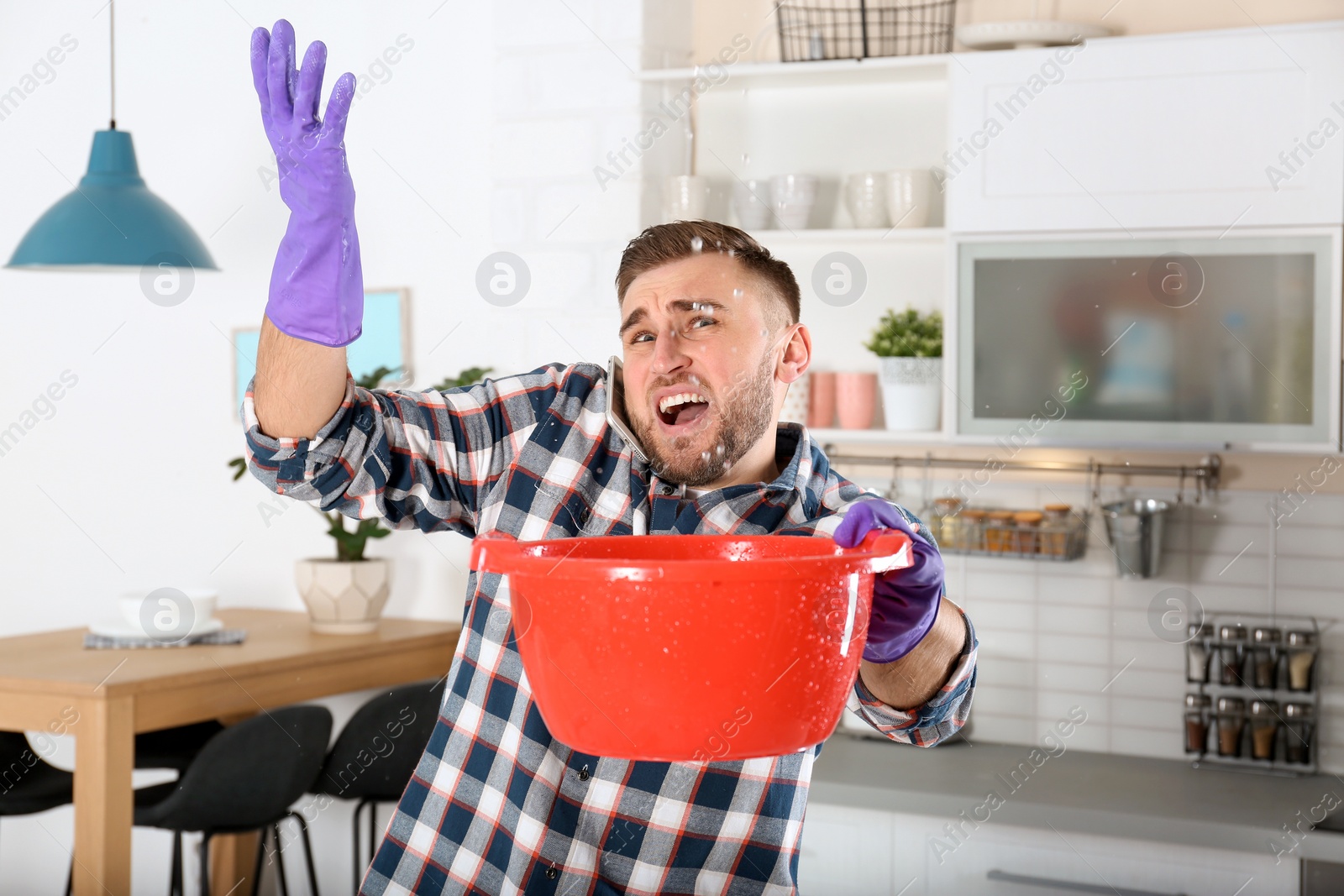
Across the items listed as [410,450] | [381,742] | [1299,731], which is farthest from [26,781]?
[1299,731]

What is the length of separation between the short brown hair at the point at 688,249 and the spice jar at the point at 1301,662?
157 cm

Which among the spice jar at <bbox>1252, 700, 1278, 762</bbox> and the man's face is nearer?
the man's face

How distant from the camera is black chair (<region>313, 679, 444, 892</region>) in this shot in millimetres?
2424

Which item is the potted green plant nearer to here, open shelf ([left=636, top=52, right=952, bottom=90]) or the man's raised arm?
open shelf ([left=636, top=52, right=952, bottom=90])

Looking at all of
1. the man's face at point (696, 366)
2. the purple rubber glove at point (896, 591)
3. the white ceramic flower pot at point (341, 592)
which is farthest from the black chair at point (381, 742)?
the purple rubber glove at point (896, 591)

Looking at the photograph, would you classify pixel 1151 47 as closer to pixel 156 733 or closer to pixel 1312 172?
pixel 1312 172

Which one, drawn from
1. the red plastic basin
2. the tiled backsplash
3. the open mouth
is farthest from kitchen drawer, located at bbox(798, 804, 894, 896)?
the red plastic basin

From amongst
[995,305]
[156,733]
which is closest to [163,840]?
[156,733]

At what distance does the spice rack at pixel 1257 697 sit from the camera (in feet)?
7.55

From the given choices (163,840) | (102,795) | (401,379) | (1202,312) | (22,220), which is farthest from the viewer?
(22,220)

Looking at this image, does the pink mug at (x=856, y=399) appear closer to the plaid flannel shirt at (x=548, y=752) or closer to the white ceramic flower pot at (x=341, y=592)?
the white ceramic flower pot at (x=341, y=592)

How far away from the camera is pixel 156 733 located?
256cm

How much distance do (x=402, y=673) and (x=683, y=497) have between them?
1.57 meters

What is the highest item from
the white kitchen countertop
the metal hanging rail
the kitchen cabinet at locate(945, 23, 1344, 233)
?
the kitchen cabinet at locate(945, 23, 1344, 233)
